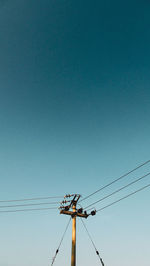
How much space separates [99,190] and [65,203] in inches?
136

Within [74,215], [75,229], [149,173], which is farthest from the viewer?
[74,215]

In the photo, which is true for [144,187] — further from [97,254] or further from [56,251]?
[56,251]

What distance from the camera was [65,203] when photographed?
1720cm

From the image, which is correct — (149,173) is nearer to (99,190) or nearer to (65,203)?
(99,190)

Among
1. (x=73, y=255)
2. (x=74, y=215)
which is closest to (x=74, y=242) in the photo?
(x=73, y=255)

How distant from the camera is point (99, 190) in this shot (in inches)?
632

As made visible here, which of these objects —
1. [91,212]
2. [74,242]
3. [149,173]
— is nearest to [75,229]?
[74,242]

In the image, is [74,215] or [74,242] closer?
[74,242]

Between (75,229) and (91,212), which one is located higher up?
(91,212)

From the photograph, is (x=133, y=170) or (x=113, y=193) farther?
(x=113, y=193)

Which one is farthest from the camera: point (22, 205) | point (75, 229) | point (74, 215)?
point (22, 205)

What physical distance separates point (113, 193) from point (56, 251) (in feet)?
24.9

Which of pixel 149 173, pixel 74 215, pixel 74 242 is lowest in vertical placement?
pixel 74 242

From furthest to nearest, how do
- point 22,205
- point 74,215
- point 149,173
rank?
point 22,205
point 74,215
point 149,173
